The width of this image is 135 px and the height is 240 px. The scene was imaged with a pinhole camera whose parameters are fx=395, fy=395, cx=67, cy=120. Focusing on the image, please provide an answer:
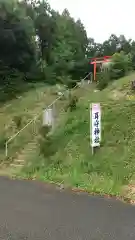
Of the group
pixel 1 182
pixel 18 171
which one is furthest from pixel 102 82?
pixel 1 182

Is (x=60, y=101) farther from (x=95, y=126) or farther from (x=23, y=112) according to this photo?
(x=95, y=126)

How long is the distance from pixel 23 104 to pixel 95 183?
11.2 m

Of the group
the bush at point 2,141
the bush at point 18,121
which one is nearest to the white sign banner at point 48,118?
the bush at point 18,121

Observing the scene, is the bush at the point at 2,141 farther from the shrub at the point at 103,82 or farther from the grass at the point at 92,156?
the shrub at the point at 103,82

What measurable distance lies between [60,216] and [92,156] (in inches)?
193

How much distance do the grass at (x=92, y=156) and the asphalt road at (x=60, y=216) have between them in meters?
1.00

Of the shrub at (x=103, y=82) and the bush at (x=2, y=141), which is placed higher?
the shrub at (x=103, y=82)

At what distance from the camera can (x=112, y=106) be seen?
16906 millimetres

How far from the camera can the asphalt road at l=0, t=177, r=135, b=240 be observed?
24.1 ft

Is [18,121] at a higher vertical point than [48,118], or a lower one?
lower

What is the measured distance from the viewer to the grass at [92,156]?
1189cm

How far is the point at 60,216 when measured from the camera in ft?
28.3

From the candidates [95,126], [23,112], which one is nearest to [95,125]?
[95,126]

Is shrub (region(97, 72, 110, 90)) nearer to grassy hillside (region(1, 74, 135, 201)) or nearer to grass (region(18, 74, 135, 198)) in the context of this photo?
grassy hillside (region(1, 74, 135, 201))
